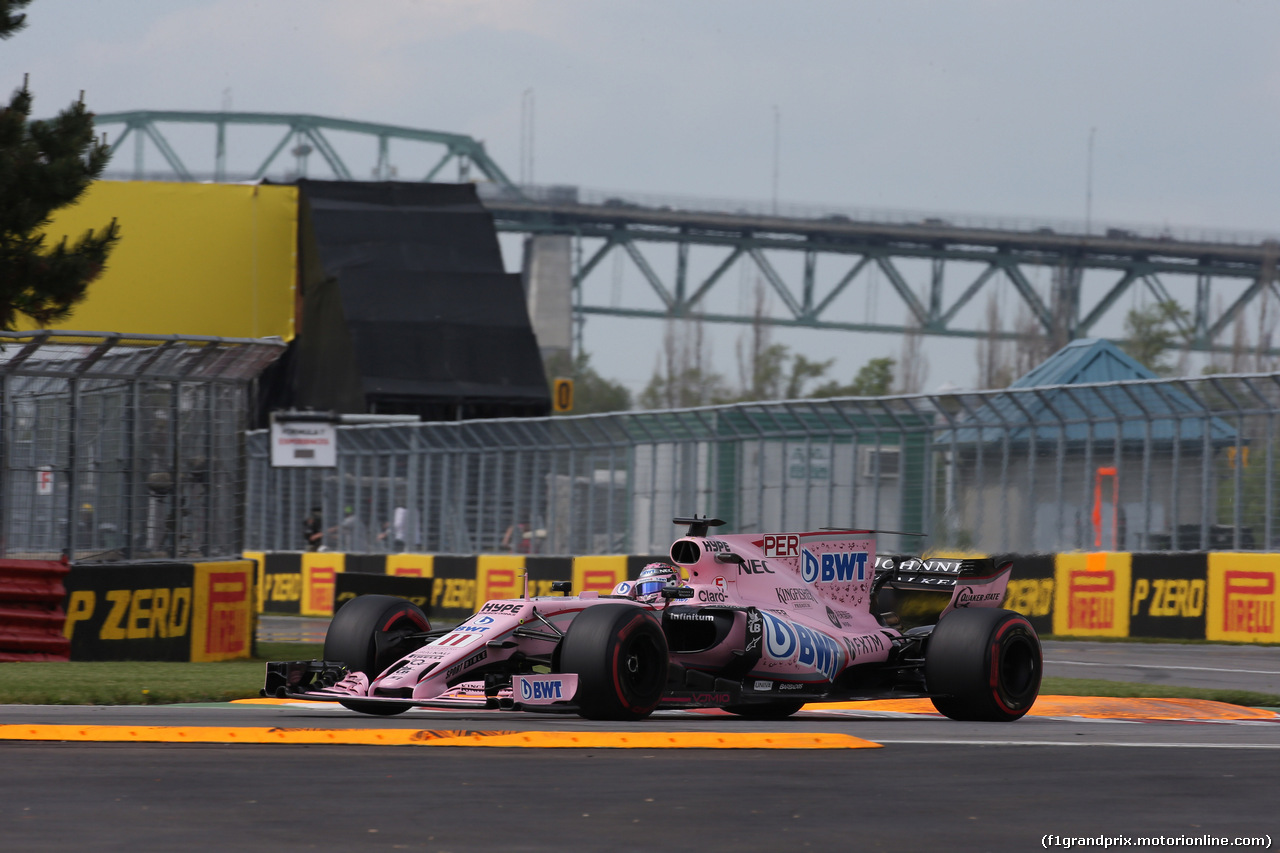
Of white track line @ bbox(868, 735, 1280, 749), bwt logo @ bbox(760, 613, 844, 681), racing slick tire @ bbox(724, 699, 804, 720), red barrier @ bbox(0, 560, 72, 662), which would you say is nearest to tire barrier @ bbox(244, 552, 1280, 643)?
red barrier @ bbox(0, 560, 72, 662)

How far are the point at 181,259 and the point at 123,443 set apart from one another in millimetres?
24092

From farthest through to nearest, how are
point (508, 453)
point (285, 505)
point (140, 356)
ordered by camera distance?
1. point (285, 505)
2. point (508, 453)
3. point (140, 356)

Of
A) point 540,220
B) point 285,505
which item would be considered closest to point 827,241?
point 540,220

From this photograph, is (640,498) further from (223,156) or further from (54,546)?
(223,156)

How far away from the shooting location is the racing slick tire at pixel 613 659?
377 inches

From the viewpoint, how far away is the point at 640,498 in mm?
27469

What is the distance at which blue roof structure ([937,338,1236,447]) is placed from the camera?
20.9 m

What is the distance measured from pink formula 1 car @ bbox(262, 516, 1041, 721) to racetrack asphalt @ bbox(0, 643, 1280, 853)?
240 millimetres

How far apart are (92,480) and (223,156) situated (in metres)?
123

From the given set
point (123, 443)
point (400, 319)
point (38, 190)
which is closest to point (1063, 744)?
point (123, 443)

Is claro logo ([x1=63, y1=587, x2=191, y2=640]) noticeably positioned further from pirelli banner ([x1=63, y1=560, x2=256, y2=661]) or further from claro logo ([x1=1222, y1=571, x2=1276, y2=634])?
claro logo ([x1=1222, y1=571, x2=1276, y2=634])

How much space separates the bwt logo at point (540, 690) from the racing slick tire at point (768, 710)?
1930mm

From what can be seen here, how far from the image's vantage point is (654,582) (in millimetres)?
10875

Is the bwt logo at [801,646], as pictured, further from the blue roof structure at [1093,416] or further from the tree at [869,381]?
the tree at [869,381]
